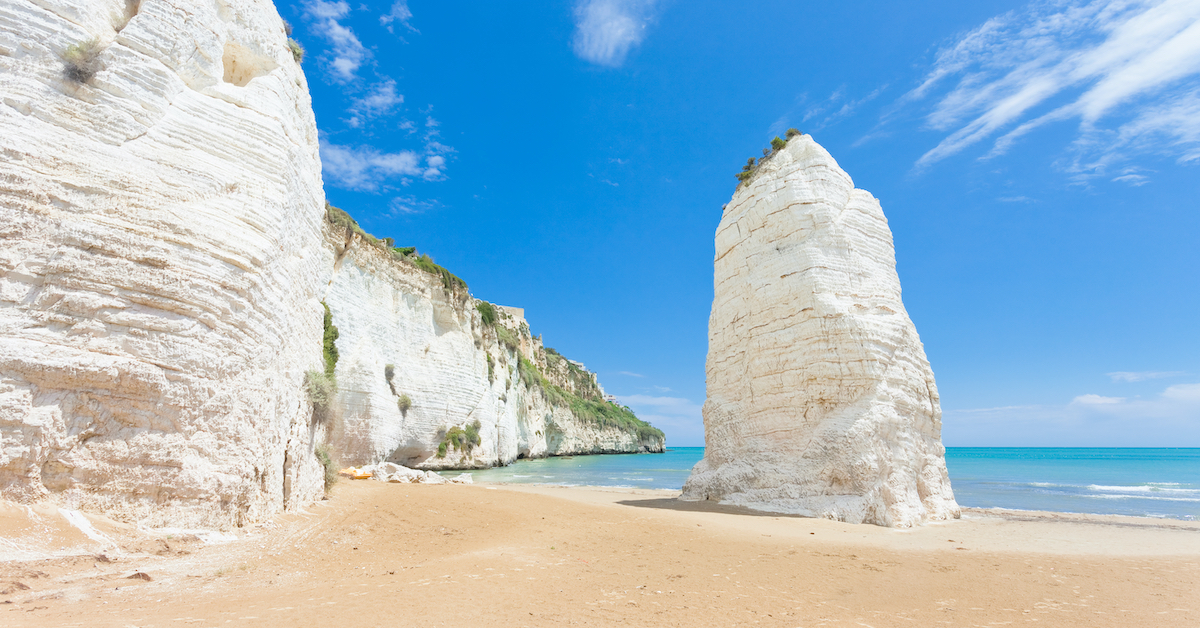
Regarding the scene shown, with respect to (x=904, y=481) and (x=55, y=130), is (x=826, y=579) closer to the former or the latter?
(x=904, y=481)

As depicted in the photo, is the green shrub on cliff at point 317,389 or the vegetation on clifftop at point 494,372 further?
the vegetation on clifftop at point 494,372

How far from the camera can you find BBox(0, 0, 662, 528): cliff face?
5422 mm

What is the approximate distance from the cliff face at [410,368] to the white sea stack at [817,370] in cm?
1433

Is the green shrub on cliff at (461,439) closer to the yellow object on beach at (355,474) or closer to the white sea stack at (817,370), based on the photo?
the yellow object on beach at (355,474)

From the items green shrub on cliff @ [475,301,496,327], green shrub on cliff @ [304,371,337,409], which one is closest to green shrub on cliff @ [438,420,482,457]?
green shrub on cliff @ [475,301,496,327]

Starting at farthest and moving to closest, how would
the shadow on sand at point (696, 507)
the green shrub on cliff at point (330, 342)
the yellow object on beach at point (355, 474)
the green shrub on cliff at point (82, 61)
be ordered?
the green shrub on cliff at point (330, 342), the yellow object on beach at point (355, 474), the shadow on sand at point (696, 507), the green shrub on cliff at point (82, 61)

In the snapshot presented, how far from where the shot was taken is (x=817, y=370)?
460 inches

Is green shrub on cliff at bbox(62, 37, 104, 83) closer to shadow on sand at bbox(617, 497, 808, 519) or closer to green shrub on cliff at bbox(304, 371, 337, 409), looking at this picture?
green shrub on cliff at bbox(304, 371, 337, 409)

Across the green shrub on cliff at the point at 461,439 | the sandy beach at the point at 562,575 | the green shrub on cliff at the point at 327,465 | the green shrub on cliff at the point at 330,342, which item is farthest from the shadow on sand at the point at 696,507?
the green shrub on cliff at the point at 461,439

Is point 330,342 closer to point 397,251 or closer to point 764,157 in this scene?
point 397,251

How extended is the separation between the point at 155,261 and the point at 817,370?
1119 centimetres

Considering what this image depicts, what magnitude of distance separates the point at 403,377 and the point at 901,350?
67.9ft

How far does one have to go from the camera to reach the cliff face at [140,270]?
5391mm

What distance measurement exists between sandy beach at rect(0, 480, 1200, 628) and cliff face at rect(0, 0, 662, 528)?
66 cm
